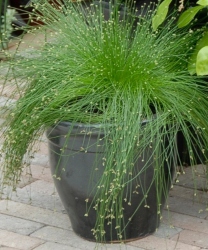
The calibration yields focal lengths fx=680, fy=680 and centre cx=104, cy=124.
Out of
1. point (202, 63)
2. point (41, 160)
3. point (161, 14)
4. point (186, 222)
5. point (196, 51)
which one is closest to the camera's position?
point (202, 63)

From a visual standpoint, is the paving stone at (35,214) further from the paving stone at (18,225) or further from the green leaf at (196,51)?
the green leaf at (196,51)

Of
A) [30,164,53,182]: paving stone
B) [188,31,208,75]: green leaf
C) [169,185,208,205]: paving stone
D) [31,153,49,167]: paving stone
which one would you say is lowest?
[31,153,49,167]: paving stone

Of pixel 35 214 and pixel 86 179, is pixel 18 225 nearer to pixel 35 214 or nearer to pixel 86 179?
pixel 35 214

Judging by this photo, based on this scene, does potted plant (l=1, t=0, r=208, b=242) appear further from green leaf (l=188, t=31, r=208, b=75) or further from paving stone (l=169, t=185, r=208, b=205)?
paving stone (l=169, t=185, r=208, b=205)

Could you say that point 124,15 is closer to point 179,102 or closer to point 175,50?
point 175,50

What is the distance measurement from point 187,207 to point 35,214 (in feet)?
2.56

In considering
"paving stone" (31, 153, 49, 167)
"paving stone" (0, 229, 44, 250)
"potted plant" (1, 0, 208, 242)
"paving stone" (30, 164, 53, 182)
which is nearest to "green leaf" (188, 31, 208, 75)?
"potted plant" (1, 0, 208, 242)

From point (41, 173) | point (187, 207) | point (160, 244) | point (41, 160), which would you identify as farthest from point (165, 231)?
point (41, 160)

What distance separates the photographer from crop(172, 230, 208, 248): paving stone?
3136 mm

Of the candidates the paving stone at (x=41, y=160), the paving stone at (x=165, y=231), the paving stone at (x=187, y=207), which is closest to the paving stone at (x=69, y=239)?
the paving stone at (x=165, y=231)

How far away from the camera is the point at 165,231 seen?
10.6 feet

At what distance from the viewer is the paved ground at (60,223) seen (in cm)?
311

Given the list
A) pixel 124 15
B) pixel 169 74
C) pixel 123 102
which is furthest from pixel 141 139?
pixel 124 15

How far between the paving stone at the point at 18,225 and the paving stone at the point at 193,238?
0.68 metres
